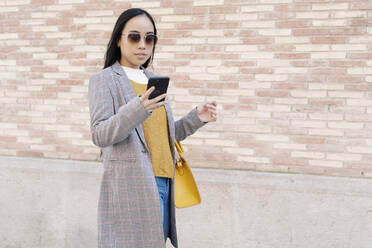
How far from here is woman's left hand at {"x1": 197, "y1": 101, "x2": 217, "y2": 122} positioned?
2223 mm

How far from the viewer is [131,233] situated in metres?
1.96

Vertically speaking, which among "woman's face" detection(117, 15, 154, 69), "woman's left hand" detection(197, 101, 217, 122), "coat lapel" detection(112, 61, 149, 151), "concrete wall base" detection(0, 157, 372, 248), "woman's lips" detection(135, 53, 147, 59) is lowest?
"concrete wall base" detection(0, 157, 372, 248)

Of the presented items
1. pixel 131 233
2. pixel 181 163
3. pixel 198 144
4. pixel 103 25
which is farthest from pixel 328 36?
pixel 131 233

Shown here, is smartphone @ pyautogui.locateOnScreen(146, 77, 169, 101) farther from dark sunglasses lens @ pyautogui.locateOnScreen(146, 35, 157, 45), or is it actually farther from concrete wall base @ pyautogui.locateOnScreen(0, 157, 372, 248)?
concrete wall base @ pyautogui.locateOnScreen(0, 157, 372, 248)

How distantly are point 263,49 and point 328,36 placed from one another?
1.86ft

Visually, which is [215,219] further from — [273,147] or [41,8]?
[41,8]

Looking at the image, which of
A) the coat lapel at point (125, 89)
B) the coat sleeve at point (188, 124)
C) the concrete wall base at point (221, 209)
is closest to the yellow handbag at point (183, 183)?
the coat sleeve at point (188, 124)

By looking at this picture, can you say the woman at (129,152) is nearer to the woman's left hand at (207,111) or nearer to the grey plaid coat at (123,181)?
the grey plaid coat at (123,181)

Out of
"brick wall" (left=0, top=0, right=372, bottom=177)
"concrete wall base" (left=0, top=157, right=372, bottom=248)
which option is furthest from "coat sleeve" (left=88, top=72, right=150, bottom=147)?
"concrete wall base" (left=0, top=157, right=372, bottom=248)

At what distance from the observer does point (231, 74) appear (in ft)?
11.1

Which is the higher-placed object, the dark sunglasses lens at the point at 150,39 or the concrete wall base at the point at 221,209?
the dark sunglasses lens at the point at 150,39

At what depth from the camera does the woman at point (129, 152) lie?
6.20 feet

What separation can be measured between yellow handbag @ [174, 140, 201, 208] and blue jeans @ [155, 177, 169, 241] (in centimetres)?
12

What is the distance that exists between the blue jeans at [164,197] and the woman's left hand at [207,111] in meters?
0.46
